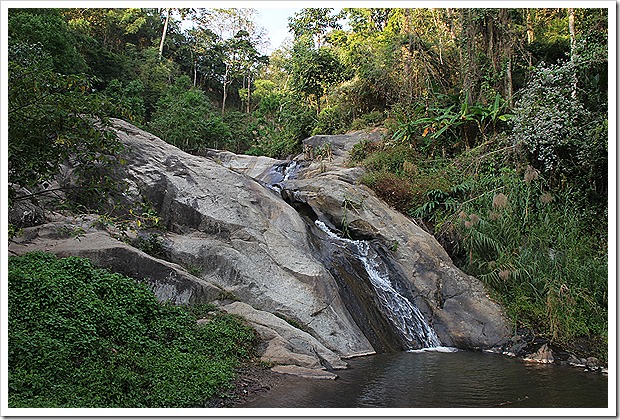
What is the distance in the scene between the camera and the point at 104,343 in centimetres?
493

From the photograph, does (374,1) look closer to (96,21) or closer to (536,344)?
(536,344)

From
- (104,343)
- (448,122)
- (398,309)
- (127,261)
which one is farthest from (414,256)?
(104,343)

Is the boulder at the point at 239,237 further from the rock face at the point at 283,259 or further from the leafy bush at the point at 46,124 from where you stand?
the leafy bush at the point at 46,124

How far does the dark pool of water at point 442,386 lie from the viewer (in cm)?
500

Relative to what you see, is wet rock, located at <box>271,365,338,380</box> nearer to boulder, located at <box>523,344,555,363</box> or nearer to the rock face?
the rock face

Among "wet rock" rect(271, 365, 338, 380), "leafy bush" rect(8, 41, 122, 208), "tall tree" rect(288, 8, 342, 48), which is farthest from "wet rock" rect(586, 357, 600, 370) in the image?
"tall tree" rect(288, 8, 342, 48)

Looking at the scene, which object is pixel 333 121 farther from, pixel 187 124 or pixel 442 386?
pixel 442 386

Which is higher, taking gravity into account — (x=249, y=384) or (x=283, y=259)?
(x=283, y=259)

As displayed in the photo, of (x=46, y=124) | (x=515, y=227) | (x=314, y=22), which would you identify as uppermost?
(x=314, y=22)

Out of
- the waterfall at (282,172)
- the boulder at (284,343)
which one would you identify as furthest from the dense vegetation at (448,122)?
the boulder at (284,343)

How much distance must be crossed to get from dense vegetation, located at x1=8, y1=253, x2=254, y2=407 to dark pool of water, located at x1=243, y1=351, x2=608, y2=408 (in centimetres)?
80

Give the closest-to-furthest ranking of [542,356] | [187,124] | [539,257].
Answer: [542,356] → [539,257] → [187,124]

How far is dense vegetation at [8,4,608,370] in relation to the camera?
5.86 metres

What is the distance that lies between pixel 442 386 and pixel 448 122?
8.97 m
